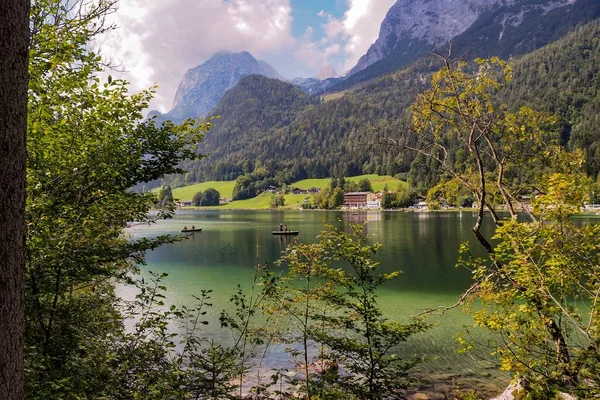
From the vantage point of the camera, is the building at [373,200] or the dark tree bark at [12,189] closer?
the dark tree bark at [12,189]

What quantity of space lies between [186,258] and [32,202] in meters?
38.1

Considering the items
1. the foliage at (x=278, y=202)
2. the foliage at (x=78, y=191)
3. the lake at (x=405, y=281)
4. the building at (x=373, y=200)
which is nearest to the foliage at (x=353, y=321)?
the lake at (x=405, y=281)

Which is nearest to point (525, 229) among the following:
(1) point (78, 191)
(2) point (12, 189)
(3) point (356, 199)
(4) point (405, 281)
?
(2) point (12, 189)

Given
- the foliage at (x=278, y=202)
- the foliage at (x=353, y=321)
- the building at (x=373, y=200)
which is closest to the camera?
the foliage at (x=353, y=321)

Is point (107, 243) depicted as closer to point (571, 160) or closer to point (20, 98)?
point (20, 98)

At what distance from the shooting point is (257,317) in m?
19.4

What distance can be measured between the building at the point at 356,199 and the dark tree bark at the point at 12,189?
16820 centimetres

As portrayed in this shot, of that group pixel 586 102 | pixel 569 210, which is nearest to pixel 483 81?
pixel 569 210

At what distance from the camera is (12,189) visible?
2256mm

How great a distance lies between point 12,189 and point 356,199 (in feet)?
566

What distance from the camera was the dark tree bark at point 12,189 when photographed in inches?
87.3

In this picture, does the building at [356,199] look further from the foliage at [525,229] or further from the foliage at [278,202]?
the foliage at [525,229]

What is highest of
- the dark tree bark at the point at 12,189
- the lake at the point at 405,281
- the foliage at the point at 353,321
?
the dark tree bark at the point at 12,189

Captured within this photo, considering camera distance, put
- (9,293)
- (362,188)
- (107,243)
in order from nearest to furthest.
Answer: (9,293) → (107,243) → (362,188)
